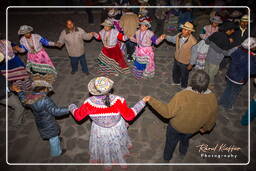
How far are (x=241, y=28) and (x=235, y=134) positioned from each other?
9.55ft

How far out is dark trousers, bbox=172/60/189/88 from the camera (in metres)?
5.85

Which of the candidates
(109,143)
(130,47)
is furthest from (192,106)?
(130,47)

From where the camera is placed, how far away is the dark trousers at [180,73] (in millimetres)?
5852

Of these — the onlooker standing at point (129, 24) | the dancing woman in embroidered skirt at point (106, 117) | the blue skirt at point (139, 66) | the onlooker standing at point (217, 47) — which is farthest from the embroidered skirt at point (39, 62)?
the onlooker standing at point (217, 47)

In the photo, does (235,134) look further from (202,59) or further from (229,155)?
(202,59)

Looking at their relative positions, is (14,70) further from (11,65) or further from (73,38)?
(73,38)

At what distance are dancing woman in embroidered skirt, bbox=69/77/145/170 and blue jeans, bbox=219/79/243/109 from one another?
2.90 metres

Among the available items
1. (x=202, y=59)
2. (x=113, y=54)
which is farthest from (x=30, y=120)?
(x=202, y=59)

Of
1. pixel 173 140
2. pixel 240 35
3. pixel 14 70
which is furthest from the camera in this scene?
pixel 240 35

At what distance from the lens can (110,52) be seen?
6.33m

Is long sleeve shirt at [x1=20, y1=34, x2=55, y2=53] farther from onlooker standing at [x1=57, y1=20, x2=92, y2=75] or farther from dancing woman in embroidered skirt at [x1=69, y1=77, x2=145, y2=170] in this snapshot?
dancing woman in embroidered skirt at [x1=69, y1=77, x2=145, y2=170]

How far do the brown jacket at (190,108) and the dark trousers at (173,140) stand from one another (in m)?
0.29

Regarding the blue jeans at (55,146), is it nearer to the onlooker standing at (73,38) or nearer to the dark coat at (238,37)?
the onlooker standing at (73,38)

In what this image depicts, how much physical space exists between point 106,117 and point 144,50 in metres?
3.15
